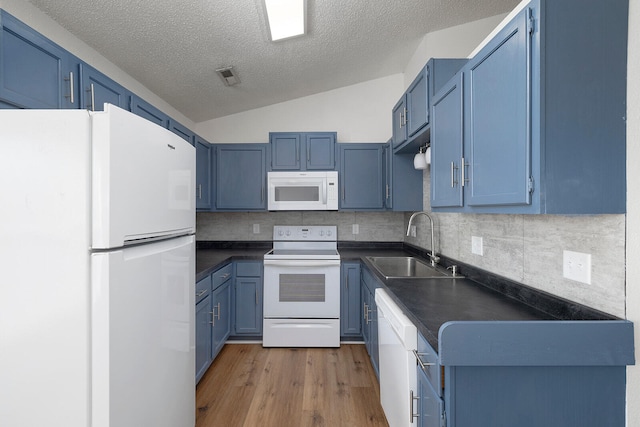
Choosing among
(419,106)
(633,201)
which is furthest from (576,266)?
(419,106)

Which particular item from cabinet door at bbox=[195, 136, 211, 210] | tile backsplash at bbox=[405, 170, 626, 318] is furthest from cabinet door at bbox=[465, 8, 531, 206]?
cabinet door at bbox=[195, 136, 211, 210]

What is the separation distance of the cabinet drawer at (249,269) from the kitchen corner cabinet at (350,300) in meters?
0.81

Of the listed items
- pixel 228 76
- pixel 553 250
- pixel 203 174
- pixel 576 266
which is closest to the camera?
pixel 576 266

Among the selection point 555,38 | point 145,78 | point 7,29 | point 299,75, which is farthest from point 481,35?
point 7,29

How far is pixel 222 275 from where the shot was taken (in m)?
2.69

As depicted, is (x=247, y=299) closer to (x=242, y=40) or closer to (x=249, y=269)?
(x=249, y=269)

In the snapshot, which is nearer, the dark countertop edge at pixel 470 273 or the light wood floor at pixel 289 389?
the dark countertop edge at pixel 470 273

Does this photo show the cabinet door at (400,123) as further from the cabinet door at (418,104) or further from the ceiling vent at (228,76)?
the ceiling vent at (228,76)

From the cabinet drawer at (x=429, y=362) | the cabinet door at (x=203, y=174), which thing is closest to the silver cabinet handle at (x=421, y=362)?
the cabinet drawer at (x=429, y=362)

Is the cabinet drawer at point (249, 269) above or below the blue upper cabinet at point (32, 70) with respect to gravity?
below

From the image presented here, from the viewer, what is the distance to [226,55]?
2.25 metres

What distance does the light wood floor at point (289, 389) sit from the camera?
1904 mm

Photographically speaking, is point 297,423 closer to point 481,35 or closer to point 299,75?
point 299,75

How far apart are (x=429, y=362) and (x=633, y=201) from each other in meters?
0.83
